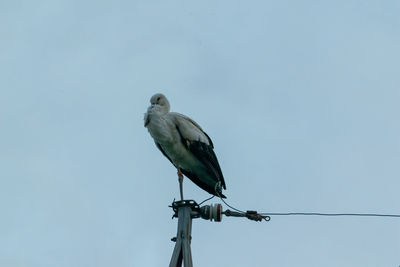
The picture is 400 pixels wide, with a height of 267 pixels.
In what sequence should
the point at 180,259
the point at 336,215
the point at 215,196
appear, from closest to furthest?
the point at 180,259 → the point at 336,215 → the point at 215,196

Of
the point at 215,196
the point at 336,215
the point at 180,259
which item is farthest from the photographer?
the point at 215,196

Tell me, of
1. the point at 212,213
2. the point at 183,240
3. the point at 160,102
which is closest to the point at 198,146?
the point at 160,102

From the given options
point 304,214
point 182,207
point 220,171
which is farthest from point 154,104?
point 304,214

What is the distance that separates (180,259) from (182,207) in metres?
0.67

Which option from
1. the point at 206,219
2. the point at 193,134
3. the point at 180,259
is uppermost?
the point at 193,134

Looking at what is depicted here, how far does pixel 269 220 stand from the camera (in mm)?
7891

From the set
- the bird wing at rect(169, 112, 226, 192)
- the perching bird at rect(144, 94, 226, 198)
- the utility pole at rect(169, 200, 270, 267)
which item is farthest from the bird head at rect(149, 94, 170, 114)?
the utility pole at rect(169, 200, 270, 267)

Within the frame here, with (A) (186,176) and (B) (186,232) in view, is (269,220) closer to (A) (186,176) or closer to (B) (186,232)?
(B) (186,232)

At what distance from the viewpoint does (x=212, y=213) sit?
7.62 m

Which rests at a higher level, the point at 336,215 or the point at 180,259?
the point at 336,215

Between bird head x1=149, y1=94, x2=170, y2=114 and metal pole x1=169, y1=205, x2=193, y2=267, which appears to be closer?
metal pole x1=169, y1=205, x2=193, y2=267

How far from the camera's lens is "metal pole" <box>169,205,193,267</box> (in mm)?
7113

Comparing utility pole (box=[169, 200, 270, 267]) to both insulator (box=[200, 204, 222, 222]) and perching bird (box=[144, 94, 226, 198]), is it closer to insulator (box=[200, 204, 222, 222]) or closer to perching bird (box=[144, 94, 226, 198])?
insulator (box=[200, 204, 222, 222])

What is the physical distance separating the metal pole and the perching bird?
163 cm
